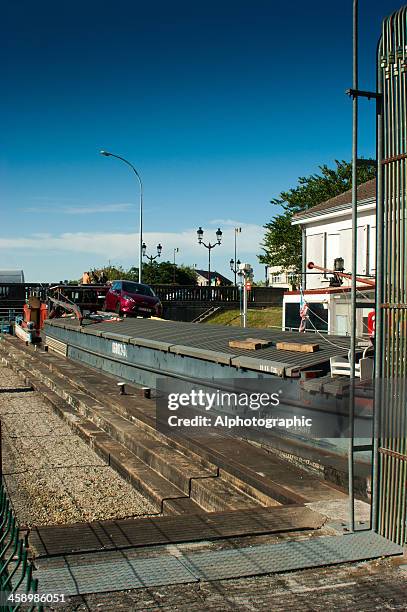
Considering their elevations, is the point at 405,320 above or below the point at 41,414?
above

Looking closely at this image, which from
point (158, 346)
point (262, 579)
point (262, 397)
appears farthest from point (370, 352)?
point (158, 346)

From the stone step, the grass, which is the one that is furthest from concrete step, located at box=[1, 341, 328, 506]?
the grass

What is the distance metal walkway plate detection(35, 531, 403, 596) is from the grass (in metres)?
27.1

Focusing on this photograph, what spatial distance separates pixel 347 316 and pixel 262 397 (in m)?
6.85

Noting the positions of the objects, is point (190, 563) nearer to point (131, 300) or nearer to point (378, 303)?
point (378, 303)

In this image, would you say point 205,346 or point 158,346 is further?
point 158,346

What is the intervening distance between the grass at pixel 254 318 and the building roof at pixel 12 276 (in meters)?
26.0

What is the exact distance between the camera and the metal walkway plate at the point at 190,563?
4723 millimetres

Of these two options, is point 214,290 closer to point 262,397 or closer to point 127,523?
point 262,397

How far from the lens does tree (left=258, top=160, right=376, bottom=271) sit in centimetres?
4419

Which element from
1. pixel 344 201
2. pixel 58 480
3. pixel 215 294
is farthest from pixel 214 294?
pixel 58 480

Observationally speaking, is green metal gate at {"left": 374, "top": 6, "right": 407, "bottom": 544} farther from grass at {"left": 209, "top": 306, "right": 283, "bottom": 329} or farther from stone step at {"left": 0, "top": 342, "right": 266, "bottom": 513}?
grass at {"left": 209, "top": 306, "right": 283, "bottom": 329}

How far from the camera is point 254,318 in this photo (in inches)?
1453

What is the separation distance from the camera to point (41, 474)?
33.7 ft
